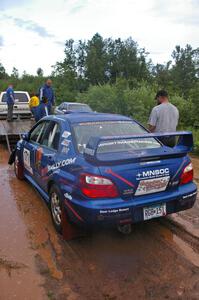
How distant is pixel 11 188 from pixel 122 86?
1472cm

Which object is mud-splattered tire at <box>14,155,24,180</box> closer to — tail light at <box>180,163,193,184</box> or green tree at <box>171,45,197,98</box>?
tail light at <box>180,163,193,184</box>

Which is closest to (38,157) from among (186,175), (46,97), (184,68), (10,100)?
(186,175)

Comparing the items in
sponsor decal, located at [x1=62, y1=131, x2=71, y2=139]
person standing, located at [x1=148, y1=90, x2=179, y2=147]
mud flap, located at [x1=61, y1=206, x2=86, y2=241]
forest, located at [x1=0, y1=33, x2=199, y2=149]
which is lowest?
mud flap, located at [x1=61, y1=206, x2=86, y2=241]

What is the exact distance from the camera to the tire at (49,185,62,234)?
3885mm

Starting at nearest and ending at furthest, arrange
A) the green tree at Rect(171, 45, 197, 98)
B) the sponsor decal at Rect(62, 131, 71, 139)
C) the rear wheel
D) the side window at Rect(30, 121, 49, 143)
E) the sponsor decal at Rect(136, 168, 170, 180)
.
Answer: the sponsor decal at Rect(136, 168, 170, 180) → the rear wheel → the sponsor decal at Rect(62, 131, 71, 139) → the side window at Rect(30, 121, 49, 143) → the green tree at Rect(171, 45, 197, 98)

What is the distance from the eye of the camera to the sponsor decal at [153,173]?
3.39 metres

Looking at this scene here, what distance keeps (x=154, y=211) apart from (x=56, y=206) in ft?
4.29

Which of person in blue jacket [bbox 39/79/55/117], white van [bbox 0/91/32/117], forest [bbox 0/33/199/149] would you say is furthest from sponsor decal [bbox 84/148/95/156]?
forest [bbox 0/33/199/149]

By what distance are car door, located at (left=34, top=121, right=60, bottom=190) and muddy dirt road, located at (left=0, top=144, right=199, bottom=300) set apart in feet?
2.20

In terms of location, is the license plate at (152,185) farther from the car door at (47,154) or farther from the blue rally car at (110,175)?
the car door at (47,154)

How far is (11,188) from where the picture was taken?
6.09 m

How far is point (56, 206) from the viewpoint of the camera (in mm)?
4031

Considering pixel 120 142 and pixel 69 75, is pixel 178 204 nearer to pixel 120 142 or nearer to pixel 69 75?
pixel 120 142

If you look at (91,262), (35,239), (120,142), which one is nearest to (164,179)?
(120,142)
